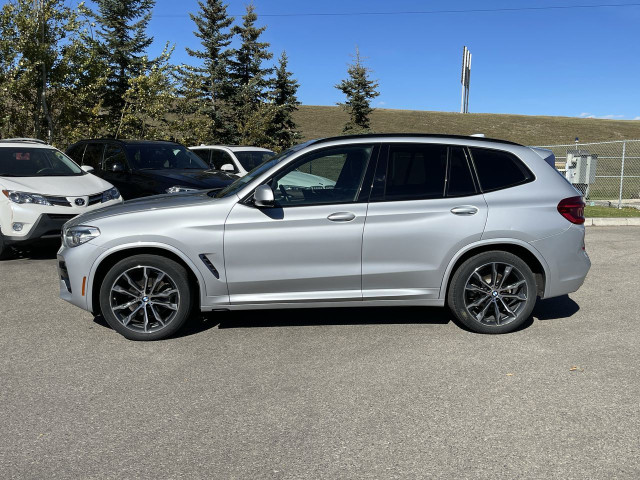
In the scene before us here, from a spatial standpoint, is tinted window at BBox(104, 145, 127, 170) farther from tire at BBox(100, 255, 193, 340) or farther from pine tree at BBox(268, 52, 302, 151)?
pine tree at BBox(268, 52, 302, 151)

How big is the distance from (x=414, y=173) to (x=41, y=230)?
564 centimetres

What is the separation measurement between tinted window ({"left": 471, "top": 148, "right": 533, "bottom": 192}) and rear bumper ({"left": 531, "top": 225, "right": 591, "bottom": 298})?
1.95 feet

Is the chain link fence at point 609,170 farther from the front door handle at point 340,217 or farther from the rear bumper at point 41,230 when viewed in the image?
the rear bumper at point 41,230

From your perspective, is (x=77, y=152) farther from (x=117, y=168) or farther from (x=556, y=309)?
(x=556, y=309)

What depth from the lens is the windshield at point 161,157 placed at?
1059 centimetres

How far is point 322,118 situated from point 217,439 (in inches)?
3044

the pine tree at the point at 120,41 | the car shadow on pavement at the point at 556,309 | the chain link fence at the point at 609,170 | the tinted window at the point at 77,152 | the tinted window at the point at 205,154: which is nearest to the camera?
the car shadow on pavement at the point at 556,309

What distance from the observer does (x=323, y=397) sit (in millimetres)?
3879

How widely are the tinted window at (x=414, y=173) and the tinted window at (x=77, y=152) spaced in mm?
8623

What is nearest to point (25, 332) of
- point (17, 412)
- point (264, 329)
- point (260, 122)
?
point (17, 412)

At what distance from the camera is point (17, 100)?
57.3ft

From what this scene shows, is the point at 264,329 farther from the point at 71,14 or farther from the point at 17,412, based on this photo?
the point at 71,14

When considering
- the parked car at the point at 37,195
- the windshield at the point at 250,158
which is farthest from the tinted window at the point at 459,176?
the windshield at the point at 250,158

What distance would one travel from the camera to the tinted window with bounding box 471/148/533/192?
5.20m
